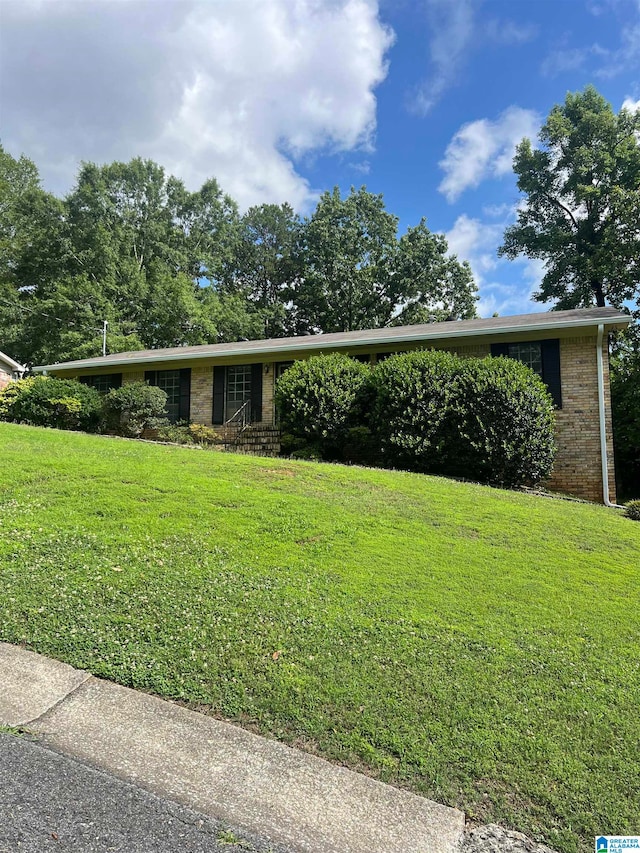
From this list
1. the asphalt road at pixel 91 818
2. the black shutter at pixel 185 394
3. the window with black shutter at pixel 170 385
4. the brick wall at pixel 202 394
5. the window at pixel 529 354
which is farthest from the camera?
the window with black shutter at pixel 170 385

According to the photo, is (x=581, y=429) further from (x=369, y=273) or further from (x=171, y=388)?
(x=369, y=273)

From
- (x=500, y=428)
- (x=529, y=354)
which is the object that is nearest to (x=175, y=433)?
(x=500, y=428)

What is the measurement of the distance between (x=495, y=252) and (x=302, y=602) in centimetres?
2703

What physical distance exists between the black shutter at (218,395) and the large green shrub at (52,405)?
11.1 ft

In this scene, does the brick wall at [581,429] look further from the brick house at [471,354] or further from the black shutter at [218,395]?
the black shutter at [218,395]

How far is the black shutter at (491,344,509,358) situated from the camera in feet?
41.8

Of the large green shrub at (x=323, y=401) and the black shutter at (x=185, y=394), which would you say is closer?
the large green shrub at (x=323, y=401)

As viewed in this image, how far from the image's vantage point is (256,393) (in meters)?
15.1

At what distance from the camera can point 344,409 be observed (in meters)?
11.7

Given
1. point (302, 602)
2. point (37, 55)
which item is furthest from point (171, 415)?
point (302, 602)

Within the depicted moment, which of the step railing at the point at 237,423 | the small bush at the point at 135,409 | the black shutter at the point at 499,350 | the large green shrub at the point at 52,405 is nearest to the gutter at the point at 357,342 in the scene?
the black shutter at the point at 499,350

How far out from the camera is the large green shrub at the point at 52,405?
14.7m

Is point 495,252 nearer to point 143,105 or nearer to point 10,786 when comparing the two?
point 143,105

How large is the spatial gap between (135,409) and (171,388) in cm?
170
